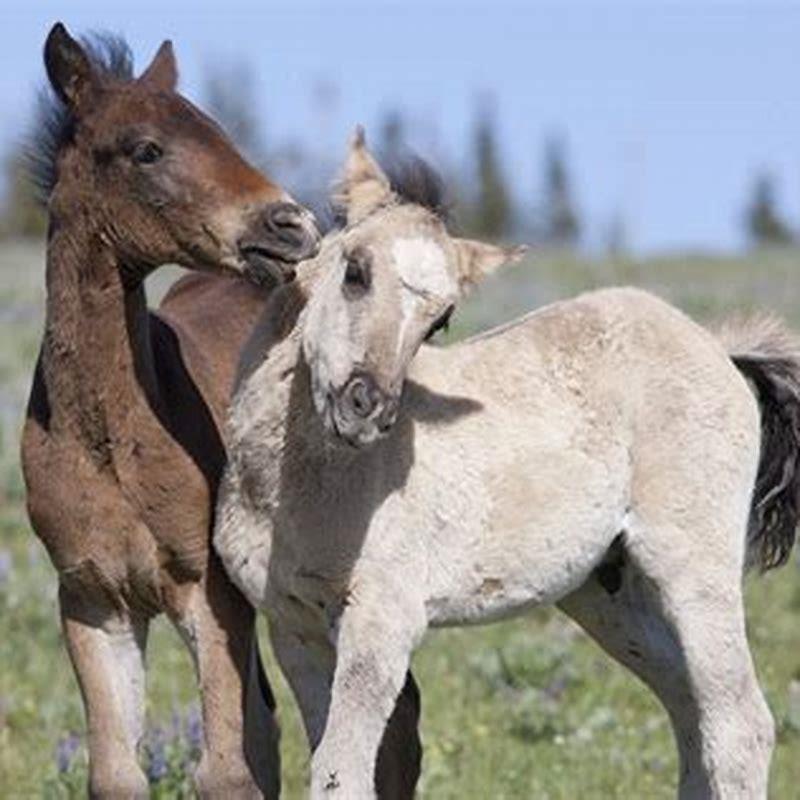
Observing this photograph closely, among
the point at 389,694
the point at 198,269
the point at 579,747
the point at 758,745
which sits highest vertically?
the point at 198,269

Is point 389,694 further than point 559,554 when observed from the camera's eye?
No

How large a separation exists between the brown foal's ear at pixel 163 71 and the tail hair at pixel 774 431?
6.98 feet

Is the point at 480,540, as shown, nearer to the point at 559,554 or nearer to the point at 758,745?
the point at 559,554

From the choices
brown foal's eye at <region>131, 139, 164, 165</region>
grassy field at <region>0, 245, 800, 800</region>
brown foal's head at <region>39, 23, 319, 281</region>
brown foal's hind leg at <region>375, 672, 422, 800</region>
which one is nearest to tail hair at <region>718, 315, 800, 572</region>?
grassy field at <region>0, 245, 800, 800</region>

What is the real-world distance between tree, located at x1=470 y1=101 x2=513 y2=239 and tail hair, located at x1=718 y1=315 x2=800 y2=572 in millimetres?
74256

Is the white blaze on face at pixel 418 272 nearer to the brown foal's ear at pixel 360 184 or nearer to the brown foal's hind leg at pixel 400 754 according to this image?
the brown foal's ear at pixel 360 184

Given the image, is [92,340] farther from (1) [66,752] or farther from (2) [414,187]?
(1) [66,752]

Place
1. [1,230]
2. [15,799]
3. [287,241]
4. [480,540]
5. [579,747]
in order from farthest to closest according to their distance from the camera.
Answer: [1,230]
[579,747]
[15,799]
[480,540]
[287,241]

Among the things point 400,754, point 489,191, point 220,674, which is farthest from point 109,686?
point 489,191

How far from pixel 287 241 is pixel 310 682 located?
160 cm

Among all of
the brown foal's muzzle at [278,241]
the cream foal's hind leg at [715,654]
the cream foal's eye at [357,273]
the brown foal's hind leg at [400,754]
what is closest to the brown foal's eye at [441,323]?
the cream foal's eye at [357,273]

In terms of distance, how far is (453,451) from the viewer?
22.9 ft

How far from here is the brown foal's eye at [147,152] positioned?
21.9ft

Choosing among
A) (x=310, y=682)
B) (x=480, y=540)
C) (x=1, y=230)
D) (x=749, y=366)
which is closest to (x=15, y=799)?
(x=310, y=682)
